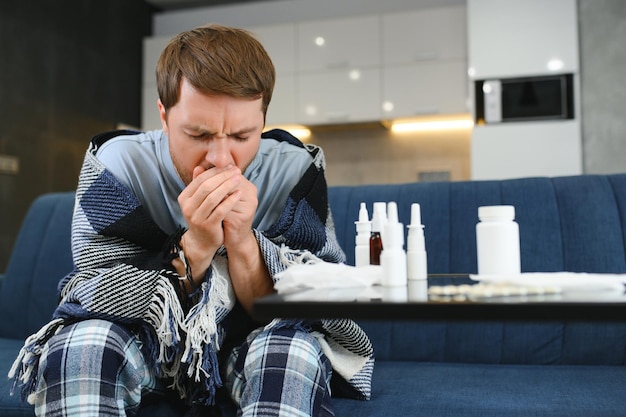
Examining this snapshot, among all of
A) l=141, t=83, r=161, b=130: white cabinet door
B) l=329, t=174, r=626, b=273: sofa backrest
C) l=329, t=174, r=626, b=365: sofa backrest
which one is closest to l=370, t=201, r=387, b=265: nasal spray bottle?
l=329, t=174, r=626, b=365: sofa backrest

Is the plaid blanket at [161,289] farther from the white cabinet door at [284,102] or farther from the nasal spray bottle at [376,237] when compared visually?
the white cabinet door at [284,102]

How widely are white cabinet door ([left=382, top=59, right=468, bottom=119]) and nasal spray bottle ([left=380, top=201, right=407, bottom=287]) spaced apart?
3.38m

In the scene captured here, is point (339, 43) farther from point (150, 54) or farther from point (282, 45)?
point (150, 54)

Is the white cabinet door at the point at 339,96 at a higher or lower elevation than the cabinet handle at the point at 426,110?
higher

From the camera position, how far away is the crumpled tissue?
32.7 inches

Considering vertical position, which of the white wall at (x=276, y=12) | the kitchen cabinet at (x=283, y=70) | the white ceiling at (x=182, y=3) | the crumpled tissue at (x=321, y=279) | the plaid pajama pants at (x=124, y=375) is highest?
the white ceiling at (x=182, y=3)

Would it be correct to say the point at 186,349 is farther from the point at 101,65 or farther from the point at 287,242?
the point at 101,65

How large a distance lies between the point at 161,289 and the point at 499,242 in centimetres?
56

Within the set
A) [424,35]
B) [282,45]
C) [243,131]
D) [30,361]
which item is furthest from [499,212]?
[282,45]

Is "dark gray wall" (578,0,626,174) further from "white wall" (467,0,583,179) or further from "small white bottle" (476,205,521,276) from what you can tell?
"small white bottle" (476,205,521,276)

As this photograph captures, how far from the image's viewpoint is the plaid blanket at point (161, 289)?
1068mm

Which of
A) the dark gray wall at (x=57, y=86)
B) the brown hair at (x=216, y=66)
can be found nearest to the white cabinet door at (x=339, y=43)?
the dark gray wall at (x=57, y=86)

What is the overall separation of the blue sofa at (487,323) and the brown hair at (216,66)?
63cm

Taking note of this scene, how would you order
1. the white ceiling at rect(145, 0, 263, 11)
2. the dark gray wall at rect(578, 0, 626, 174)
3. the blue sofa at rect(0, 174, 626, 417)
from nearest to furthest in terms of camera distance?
the blue sofa at rect(0, 174, 626, 417) → the dark gray wall at rect(578, 0, 626, 174) → the white ceiling at rect(145, 0, 263, 11)
